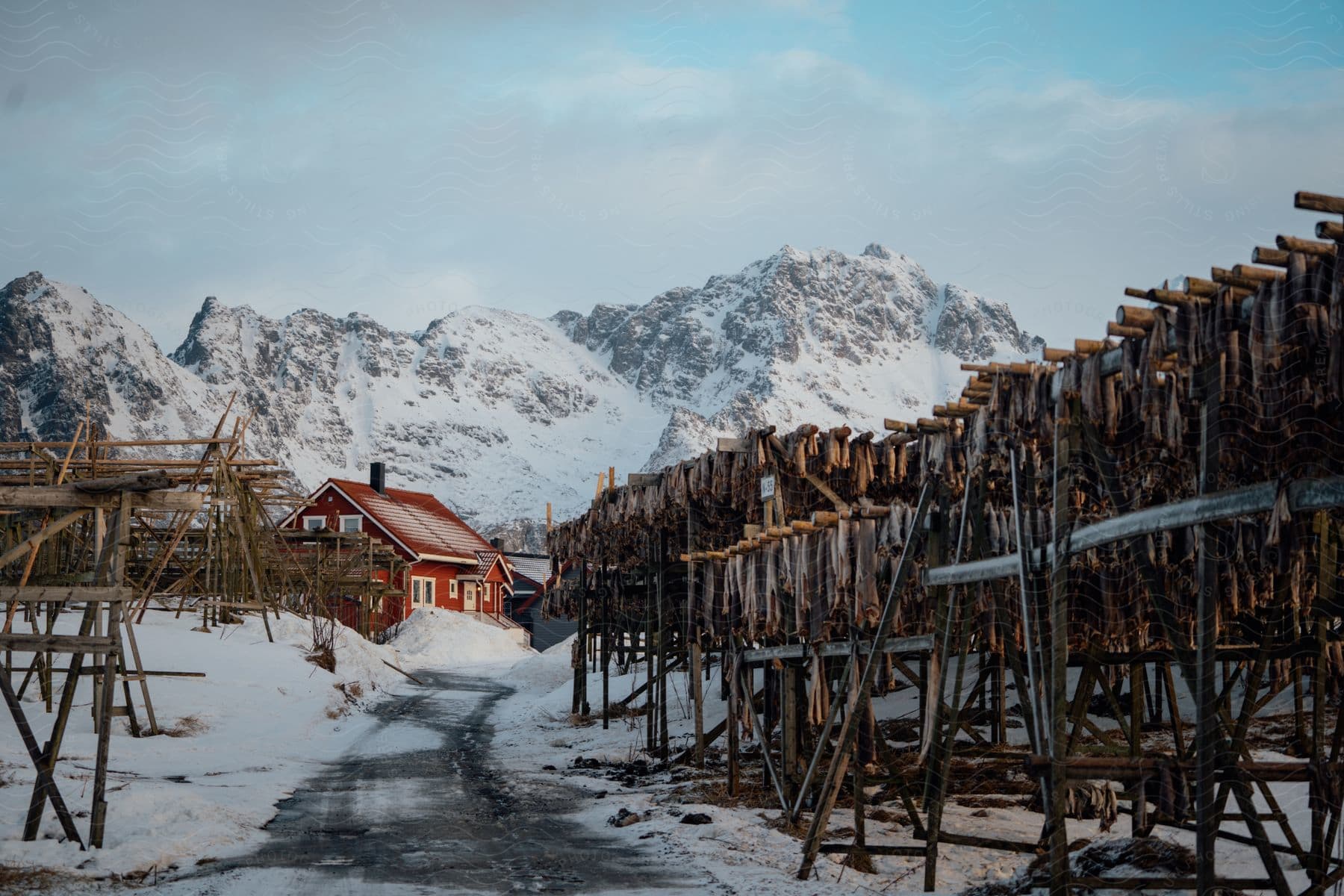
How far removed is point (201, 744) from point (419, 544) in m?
38.1

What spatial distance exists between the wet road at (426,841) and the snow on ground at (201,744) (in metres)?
0.57

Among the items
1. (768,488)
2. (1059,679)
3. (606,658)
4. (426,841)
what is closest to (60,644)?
(426,841)

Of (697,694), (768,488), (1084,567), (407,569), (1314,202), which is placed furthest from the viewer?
(407,569)

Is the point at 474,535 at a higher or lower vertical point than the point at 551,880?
higher

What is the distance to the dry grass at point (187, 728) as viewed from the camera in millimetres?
18094

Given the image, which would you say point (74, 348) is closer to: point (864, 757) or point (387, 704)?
point (387, 704)

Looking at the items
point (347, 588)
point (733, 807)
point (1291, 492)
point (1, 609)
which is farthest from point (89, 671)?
point (347, 588)

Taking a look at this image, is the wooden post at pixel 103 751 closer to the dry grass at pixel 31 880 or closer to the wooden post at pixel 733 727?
the dry grass at pixel 31 880

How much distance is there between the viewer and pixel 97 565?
10953mm

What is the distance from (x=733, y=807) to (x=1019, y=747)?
498 cm

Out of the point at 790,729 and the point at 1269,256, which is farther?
the point at 790,729

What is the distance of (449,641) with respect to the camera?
4519 centimetres

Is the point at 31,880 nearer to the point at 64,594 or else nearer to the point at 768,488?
the point at 64,594

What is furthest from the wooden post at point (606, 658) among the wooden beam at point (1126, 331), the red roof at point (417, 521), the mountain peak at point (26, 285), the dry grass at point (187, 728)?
the mountain peak at point (26, 285)
